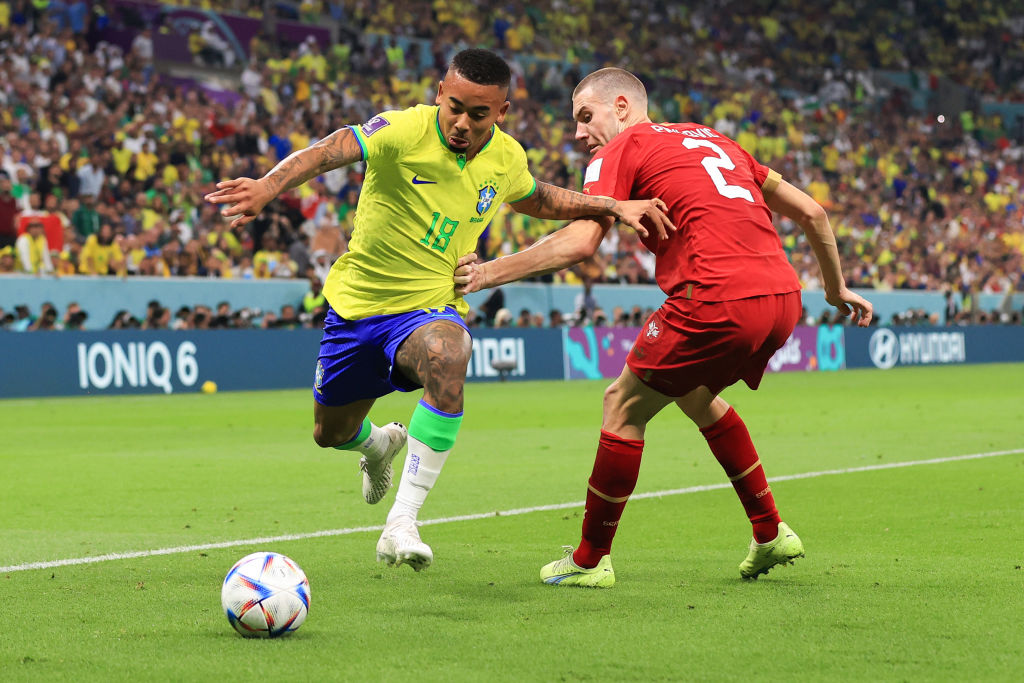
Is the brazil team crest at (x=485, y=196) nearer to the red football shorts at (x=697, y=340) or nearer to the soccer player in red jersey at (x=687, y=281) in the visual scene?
the soccer player in red jersey at (x=687, y=281)

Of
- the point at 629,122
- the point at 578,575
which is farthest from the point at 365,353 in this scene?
the point at 629,122

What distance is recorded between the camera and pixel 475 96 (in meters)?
5.70

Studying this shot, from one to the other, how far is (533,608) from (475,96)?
2.13 metres

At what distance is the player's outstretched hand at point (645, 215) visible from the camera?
5.38 meters

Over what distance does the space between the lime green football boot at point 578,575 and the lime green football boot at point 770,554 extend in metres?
0.56

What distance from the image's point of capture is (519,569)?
588cm

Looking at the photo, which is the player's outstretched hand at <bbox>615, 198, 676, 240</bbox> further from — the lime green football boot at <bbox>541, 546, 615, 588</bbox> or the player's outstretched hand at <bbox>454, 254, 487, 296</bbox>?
the lime green football boot at <bbox>541, 546, 615, 588</bbox>

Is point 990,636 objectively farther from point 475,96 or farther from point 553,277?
point 553,277

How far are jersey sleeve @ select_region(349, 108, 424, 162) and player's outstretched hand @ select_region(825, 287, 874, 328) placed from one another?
1907mm

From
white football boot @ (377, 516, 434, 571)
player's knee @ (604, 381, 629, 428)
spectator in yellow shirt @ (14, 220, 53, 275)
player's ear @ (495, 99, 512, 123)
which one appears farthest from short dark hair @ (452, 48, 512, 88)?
spectator in yellow shirt @ (14, 220, 53, 275)

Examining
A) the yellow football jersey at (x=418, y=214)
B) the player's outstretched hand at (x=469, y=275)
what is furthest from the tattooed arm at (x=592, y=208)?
the player's outstretched hand at (x=469, y=275)

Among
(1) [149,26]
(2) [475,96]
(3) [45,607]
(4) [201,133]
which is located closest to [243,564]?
(3) [45,607]

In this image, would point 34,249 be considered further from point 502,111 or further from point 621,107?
point 621,107

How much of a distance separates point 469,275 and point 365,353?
31.0 inches
